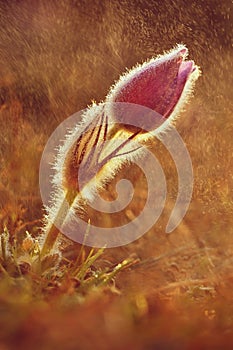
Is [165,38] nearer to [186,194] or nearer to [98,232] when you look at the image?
[186,194]

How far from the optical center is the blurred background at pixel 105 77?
4.56 feet

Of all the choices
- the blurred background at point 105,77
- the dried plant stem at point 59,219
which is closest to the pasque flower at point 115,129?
the dried plant stem at point 59,219

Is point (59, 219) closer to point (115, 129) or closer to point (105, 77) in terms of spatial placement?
point (115, 129)

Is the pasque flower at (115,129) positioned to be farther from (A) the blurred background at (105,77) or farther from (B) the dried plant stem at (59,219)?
(A) the blurred background at (105,77)

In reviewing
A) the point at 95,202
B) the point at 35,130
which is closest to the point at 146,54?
the point at 35,130

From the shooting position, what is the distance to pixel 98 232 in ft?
4.18

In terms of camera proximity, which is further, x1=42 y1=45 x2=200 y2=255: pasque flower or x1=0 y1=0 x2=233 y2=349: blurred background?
x1=0 y1=0 x2=233 y2=349: blurred background

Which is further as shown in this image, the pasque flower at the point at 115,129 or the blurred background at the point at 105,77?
the blurred background at the point at 105,77

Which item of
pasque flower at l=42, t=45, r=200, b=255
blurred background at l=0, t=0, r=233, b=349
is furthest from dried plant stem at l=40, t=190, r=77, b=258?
blurred background at l=0, t=0, r=233, b=349

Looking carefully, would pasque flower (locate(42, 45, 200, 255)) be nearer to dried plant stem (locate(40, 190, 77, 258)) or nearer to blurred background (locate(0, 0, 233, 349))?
dried plant stem (locate(40, 190, 77, 258))

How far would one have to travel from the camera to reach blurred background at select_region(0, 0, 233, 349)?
4.56 ft

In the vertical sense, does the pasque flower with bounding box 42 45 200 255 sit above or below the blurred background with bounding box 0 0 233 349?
above

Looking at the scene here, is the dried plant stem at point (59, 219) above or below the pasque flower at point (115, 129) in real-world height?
below

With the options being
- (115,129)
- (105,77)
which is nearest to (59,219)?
(115,129)
